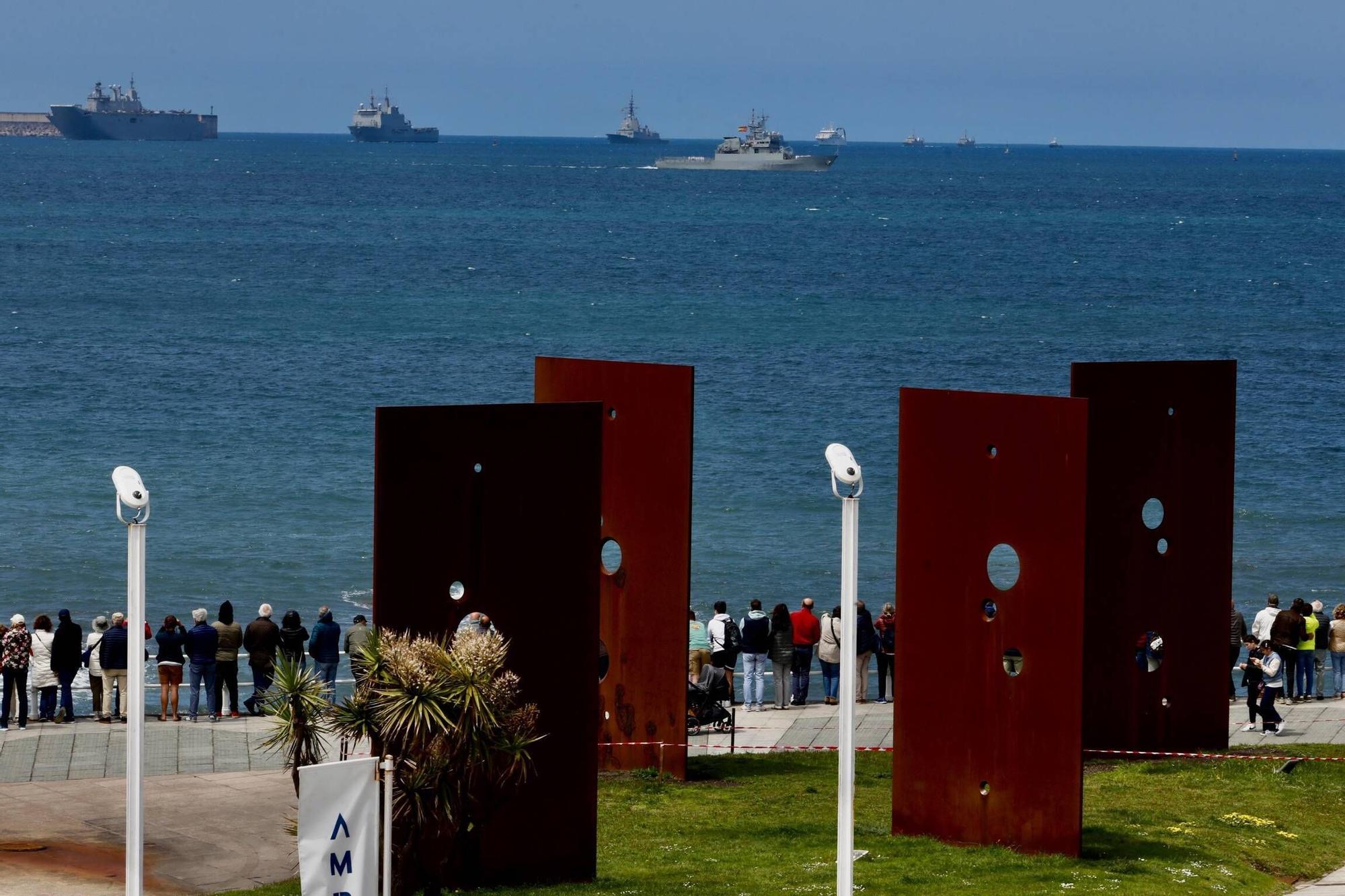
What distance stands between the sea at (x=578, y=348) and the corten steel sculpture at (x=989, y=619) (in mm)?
5104

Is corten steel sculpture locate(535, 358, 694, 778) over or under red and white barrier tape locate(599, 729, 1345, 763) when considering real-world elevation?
over

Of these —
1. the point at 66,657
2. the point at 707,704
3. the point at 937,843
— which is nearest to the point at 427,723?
the point at 937,843

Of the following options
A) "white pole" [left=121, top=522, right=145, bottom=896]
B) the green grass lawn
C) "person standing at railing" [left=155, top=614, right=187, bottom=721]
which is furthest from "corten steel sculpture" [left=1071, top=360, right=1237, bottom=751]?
"white pole" [left=121, top=522, right=145, bottom=896]

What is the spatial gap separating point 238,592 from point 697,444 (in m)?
17.3

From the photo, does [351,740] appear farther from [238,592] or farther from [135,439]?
[135,439]

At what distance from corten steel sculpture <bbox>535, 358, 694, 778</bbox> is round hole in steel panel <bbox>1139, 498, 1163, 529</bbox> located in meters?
4.72

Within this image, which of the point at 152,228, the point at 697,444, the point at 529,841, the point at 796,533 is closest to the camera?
the point at 529,841

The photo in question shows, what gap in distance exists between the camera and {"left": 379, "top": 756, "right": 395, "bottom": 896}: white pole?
38.9 feet

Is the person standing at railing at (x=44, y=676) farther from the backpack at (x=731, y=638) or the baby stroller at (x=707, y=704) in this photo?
the backpack at (x=731, y=638)

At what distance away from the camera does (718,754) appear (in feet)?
62.8

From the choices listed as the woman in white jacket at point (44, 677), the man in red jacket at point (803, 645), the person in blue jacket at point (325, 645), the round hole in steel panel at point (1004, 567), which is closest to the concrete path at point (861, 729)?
the man in red jacket at point (803, 645)

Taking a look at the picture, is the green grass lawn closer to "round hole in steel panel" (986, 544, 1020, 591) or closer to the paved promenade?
the paved promenade

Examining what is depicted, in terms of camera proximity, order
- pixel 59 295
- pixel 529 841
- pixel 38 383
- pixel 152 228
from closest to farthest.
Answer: pixel 529 841 < pixel 38 383 < pixel 59 295 < pixel 152 228

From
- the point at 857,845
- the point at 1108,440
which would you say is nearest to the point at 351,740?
the point at 857,845
